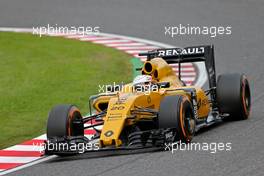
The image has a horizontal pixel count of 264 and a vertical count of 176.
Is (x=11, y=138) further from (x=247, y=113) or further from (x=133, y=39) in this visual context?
(x=133, y=39)

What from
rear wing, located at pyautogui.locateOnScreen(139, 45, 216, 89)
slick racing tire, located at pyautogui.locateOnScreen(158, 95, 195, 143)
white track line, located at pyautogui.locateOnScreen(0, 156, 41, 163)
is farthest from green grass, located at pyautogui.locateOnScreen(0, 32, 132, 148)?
slick racing tire, located at pyautogui.locateOnScreen(158, 95, 195, 143)

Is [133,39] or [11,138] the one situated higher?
[133,39]

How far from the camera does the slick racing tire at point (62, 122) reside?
12938 millimetres

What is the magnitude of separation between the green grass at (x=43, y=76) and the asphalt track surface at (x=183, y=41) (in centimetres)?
177

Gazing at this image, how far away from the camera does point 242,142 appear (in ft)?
40.8

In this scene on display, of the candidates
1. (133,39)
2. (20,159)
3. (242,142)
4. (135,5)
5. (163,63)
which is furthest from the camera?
(135,5)

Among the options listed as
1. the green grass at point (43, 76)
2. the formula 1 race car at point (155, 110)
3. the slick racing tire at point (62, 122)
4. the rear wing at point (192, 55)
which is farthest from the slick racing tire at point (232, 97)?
the green grass at point (43, 76)

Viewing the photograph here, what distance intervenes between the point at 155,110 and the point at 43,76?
24.8 feet

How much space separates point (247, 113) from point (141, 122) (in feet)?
7.60

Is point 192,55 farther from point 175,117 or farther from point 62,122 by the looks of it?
point 62,122

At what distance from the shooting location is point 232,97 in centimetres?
1430

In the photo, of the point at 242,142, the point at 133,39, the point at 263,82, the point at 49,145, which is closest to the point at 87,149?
the point at 49,145

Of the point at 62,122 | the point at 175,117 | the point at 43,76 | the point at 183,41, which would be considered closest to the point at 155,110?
the point at 175,117

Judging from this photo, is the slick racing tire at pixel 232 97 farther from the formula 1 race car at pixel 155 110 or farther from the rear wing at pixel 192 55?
the rear wing at pixel 192 55
